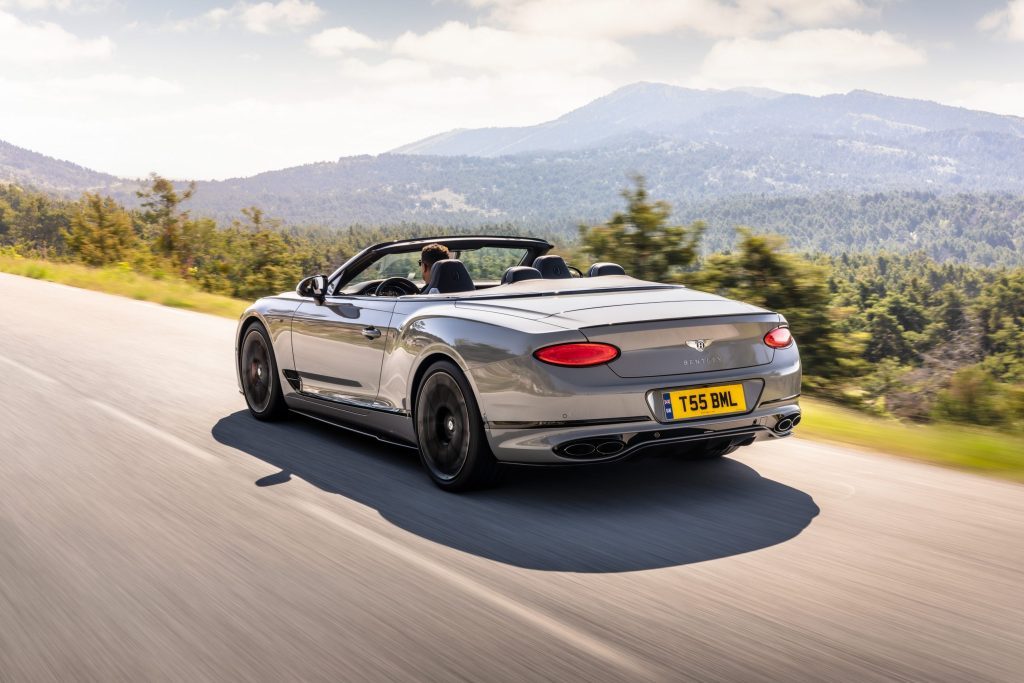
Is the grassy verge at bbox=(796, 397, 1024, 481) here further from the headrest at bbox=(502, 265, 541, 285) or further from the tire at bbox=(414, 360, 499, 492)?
the tire at bbox=(414, 360, 499, 492)

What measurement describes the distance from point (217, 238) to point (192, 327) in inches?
990

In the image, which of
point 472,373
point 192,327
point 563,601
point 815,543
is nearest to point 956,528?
point 815,543

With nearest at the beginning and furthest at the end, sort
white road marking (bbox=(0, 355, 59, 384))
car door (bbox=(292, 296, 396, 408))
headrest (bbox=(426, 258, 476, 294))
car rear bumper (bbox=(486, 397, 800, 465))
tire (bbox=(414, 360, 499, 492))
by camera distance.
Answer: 1. car rear bumper (bbox=(486, 397, 800, 465))
2. tire (bbox=(414, 360, 499, 492))
3. headrest (bbox=(426, 258, 476, 294))
4. car door (bbox=(292, 296, 396, 408))
5. white road marking (bbox=(0, 355, 59, 384))

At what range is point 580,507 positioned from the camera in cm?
456

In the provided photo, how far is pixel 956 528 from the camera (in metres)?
4.19

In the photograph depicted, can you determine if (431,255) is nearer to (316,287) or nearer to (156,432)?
(316,287)

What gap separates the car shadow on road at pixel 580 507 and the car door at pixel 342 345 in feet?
1.32

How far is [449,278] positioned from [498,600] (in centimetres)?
246

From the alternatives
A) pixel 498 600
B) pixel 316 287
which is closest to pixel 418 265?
pixel 316 287

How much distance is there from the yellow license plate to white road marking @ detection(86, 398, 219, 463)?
9.10 ft

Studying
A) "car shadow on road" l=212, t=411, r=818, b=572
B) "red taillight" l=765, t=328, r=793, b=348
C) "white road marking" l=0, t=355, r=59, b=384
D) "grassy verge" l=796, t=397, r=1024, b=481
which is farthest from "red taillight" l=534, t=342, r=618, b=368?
"white road marking" l=0, t=355, r=59, b=384

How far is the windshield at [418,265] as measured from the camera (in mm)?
6082

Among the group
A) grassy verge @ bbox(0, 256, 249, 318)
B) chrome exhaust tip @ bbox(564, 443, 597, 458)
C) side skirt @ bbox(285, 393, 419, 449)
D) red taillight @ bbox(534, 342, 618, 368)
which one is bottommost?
grassy verge @ bbox(0, 256, 249, 318)

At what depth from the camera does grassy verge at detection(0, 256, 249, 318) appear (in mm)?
16734
